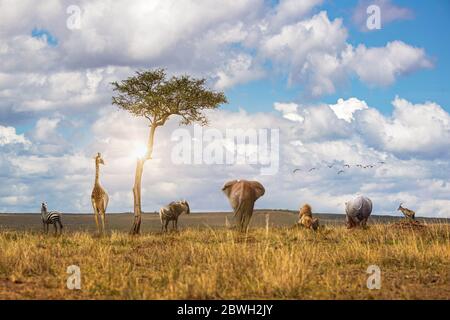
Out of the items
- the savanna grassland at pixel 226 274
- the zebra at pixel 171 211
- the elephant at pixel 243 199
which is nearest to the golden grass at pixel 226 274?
the savanna grassland at pixel 226 274

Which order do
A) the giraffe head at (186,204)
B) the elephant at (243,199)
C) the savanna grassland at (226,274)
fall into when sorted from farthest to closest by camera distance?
the giraffe head at (186,204), the elephant at (243,199), the savanna grassland at (226,274)

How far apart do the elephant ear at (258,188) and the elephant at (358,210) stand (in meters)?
4.82

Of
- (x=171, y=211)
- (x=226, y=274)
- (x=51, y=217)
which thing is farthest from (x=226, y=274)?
(x=171, y=211)

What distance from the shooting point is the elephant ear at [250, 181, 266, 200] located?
2209 cm

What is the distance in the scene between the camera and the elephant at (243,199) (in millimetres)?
21438

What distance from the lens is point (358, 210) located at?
24531 millimetres

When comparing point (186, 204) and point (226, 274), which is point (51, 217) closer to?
point (186, 204)

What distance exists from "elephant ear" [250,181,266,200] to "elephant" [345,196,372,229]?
190 inches

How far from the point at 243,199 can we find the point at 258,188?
1.08 metres

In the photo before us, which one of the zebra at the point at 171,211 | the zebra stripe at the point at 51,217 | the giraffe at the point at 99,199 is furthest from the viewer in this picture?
the zebra at the point at 171,211

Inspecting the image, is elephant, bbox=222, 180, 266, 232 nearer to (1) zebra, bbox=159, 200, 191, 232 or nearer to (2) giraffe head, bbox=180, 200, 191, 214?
(1) zebra, bbox=159, 200, 191, 232

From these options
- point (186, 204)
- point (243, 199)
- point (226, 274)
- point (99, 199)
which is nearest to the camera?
point (226, 274)

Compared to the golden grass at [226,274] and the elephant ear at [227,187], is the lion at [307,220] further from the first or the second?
the golden grass at [226,274]
